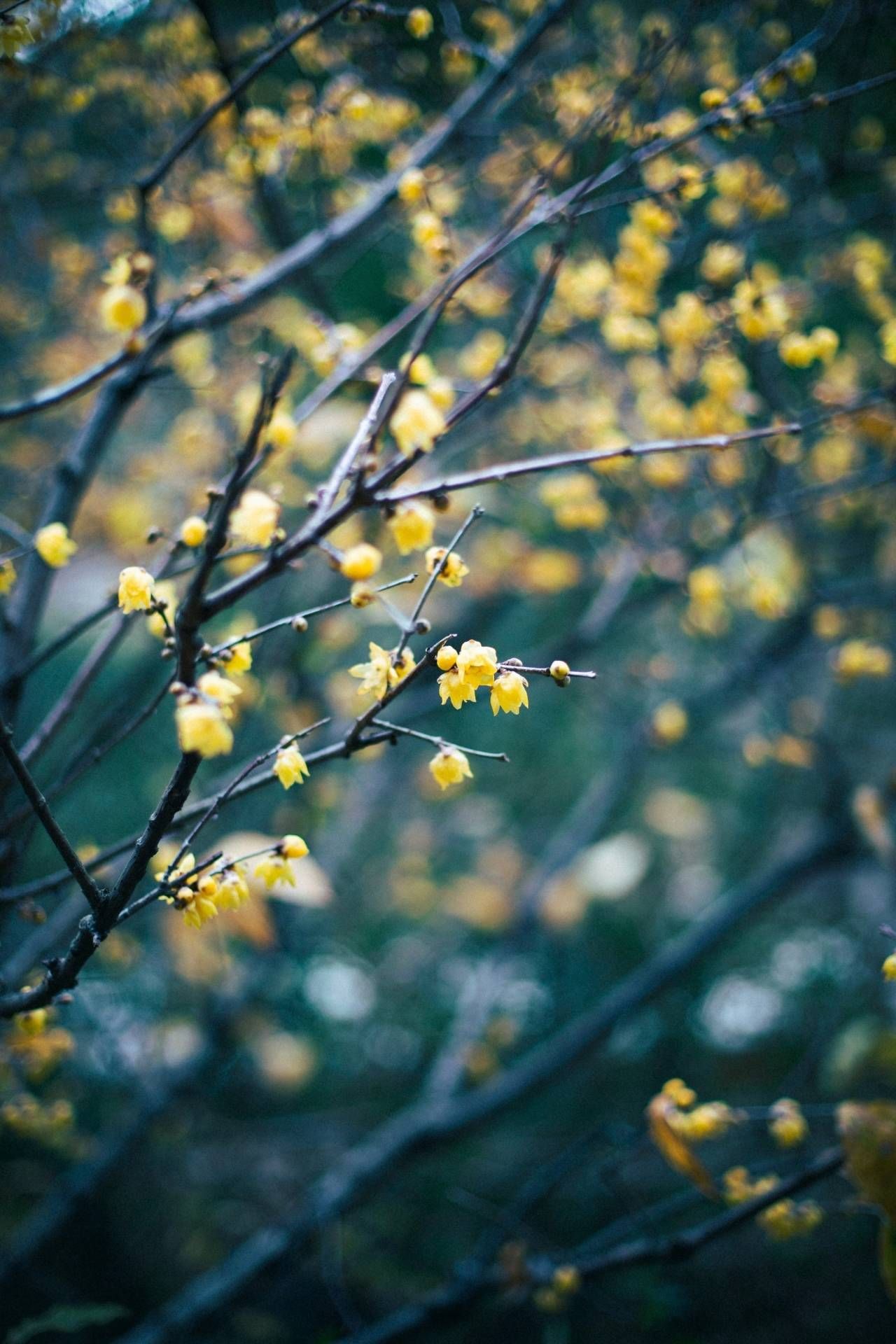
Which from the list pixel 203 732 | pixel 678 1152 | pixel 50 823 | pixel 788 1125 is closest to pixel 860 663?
pixel 788 1125

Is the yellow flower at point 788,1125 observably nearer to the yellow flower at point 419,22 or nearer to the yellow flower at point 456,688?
the yellow flower at point 456,688

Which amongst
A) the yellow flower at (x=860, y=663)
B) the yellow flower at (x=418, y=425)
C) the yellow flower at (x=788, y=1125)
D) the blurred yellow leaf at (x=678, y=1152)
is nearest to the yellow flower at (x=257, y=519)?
the yellow flower at (x=418, y=425)

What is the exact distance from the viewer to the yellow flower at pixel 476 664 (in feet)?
3.70

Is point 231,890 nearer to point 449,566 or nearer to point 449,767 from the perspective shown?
point 449,767

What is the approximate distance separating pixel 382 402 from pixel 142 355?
100 cm

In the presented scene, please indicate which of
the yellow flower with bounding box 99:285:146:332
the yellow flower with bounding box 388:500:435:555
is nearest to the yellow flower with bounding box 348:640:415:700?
the yellow flower with bounding box 388:500:435:555

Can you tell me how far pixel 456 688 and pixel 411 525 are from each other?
0.88 ft

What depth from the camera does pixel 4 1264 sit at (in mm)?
2980

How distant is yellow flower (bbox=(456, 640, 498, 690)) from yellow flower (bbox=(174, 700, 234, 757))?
14.4 inches

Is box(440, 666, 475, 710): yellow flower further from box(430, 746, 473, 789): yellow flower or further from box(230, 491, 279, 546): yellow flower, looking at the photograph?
box(230, 491, 279, 546): yellow flower

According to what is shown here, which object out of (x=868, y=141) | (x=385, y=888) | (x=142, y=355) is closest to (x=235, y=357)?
(x=142, y=355)

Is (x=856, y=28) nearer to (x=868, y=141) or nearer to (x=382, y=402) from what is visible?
(x=868, y=141)

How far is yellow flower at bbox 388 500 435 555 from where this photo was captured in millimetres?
1169

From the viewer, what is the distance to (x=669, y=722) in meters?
3.35
